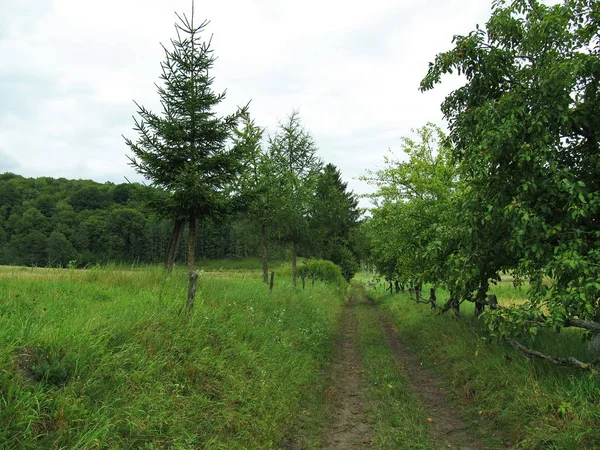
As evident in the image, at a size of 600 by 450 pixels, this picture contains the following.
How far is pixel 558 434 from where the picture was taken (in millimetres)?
4062

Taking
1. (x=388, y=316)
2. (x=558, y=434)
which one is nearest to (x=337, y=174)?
(x=388, y=316)

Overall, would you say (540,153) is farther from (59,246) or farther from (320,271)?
(320,271)

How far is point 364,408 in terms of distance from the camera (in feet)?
19.9

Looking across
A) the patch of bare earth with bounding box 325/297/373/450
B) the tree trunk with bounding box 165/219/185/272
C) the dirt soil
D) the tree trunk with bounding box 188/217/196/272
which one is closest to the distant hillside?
the tree trunk with bounding box 165/219/185/272

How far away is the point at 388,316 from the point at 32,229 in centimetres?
1623

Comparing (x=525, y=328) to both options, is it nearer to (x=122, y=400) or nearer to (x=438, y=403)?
(x=438, y=403)

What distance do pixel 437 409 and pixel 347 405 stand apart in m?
1.55

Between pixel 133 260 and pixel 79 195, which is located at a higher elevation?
pixel 79 195

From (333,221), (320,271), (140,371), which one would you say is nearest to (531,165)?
(140,371)

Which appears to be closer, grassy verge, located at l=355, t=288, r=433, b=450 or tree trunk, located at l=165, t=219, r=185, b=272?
grassy verge, located at l=355, t=288, r=433, b=450

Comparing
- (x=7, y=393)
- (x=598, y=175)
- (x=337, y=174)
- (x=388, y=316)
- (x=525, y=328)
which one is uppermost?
(x=337, y=174)

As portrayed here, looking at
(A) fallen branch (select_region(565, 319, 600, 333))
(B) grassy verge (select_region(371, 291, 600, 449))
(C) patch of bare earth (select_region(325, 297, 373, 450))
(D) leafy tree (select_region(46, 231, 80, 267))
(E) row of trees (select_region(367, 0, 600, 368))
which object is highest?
(E) row of trees (select_region(367, 0, 600, 368))

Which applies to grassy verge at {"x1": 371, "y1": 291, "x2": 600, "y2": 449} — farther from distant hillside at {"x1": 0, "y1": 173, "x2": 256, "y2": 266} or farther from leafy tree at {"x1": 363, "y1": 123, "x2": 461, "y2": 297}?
distant hillside at {"x1": 0, "y1": 173, "x2": 256, "y2": 266}

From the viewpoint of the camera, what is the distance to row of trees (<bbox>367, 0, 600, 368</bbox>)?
4.62 meters
